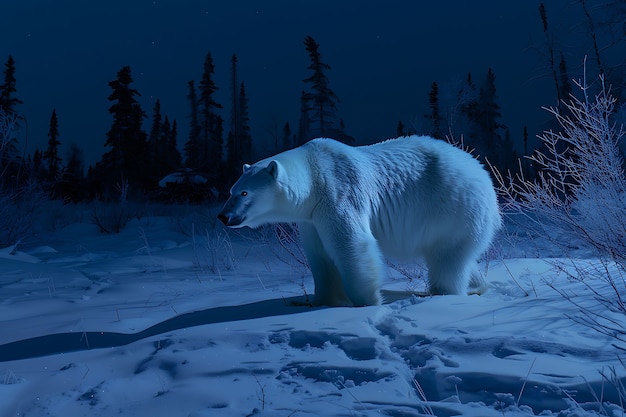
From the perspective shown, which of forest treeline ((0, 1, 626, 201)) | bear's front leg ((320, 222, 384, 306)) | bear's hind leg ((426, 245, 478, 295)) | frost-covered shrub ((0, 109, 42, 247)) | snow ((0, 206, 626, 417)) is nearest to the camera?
snow ((0, 206, 626, 417))

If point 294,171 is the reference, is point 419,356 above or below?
below

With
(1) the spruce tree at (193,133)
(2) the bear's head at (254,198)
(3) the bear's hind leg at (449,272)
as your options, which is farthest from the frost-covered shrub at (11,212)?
(1) the spruce tree at (193,133)

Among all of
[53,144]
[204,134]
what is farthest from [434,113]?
[53,144]

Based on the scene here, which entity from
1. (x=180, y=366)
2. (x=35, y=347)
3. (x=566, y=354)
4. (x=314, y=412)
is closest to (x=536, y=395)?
(x=566, y=354)

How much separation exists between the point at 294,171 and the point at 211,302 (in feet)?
3.99

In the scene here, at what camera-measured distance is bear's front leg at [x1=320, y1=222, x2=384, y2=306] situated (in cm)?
333

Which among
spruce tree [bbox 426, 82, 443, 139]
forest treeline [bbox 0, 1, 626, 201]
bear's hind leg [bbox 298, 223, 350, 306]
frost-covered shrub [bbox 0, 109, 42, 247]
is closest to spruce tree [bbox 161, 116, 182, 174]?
forest treeline [bbox 0, 1, 626, 201]

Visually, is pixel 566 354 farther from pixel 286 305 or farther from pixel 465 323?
pixel 286 305

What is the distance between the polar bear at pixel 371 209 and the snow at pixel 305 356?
→ 1.18 feet

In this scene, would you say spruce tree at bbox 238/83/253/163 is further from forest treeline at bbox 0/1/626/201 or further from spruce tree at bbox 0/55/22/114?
spruce tree at bbox 0/55/22/114

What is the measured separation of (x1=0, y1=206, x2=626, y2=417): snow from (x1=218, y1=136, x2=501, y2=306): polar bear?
1.18ft

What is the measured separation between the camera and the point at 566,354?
6.95 feet

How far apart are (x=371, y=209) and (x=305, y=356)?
5.11 feet

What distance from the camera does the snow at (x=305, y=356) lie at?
71.8 inches
